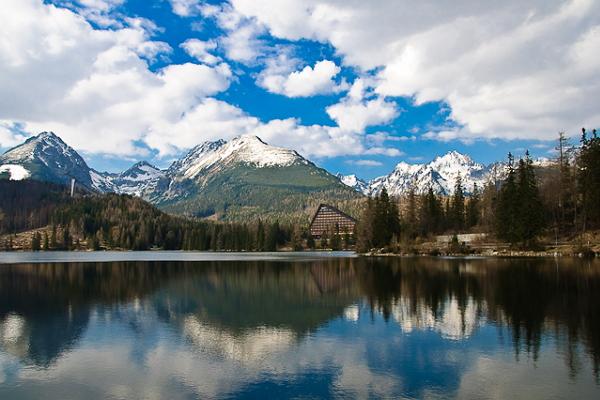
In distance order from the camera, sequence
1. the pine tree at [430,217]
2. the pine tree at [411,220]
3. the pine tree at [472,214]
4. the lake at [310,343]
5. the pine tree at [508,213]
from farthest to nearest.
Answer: the pine tree at [472,214]
the pine tree at [430,217]
the pine tree at [411,220]
the pine tree at [508,213]
the lake at [310,343]

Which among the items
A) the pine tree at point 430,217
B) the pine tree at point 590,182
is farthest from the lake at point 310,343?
the pine tree at point 430,217

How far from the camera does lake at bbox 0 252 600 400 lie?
2171cm

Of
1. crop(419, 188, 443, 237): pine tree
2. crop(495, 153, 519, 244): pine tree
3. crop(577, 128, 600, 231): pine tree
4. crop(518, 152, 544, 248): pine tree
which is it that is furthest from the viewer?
crop(419, 188, 443, 237): pine tree

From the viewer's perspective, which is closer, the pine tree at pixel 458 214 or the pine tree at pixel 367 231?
the pine tree at pixel 367 231

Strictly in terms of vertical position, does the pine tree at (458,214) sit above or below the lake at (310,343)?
above

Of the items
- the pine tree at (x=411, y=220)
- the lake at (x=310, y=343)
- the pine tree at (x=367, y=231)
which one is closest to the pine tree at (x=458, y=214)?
the pine tree at (x=411, y=220)

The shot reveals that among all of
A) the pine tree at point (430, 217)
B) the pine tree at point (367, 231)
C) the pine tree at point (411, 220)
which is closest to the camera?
the pine tree at point (411, 220)

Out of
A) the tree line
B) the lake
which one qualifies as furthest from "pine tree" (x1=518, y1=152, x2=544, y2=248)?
the lake

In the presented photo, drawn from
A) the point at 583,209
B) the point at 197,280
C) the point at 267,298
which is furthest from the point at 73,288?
the point at 583,209

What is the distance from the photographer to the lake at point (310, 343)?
71.2 feet

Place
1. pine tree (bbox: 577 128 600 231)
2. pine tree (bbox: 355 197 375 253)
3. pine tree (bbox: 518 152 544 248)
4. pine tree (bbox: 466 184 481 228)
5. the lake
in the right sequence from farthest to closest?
pine tree (bbox: 466 184 481 228) < pine tree (bbox: 355 197 375 253) < pine tree (bbox: 518 152 544 248) < pine tree (bbox: 577 128 600 231) < the lake

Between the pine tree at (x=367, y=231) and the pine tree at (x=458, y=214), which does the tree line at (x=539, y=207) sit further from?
the pine tree at (x=458, y=214)

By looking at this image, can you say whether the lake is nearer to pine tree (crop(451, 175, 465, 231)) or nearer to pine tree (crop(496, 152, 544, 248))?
pine tree (crop(496, 152, 544, 248))

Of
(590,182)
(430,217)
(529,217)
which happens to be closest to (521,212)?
(529,217)
